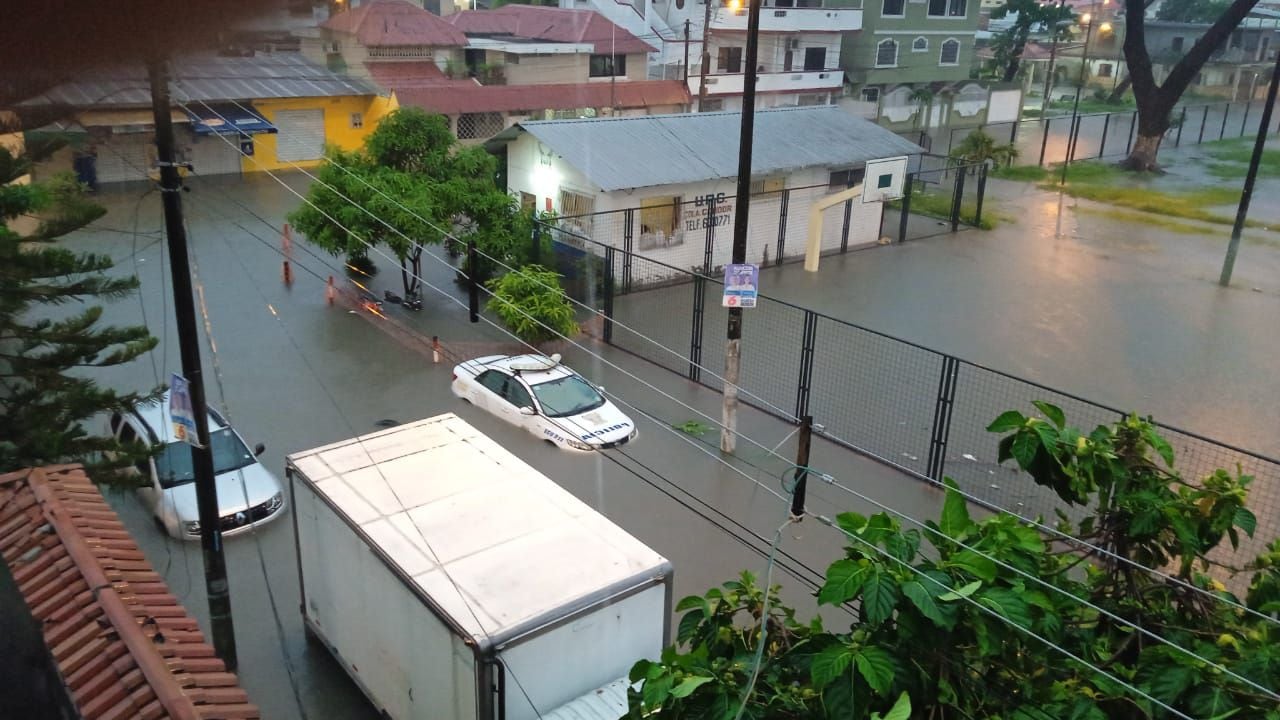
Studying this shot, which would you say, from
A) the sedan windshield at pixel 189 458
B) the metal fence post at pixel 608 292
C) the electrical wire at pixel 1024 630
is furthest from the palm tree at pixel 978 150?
the electrical wire at pixel 1024 630

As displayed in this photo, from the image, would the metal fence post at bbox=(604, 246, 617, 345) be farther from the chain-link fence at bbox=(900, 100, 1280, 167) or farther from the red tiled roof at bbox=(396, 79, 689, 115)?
the chain-link fence at bbox=(900, 100, 1280, 167)

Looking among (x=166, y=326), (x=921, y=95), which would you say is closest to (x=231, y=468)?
(x=166, y=326)

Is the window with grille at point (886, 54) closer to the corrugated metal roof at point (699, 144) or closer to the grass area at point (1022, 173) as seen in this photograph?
the grass area at point (1022, 173)

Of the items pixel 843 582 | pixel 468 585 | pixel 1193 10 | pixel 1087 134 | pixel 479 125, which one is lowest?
pixel 1087 134

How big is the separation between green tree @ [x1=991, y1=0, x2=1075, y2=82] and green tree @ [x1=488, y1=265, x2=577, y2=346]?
37244 millimetres

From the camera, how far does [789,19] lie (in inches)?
1469

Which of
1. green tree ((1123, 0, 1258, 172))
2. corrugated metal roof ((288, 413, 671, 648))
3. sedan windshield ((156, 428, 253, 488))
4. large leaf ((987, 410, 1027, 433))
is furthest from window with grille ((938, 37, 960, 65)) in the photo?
large leaf ((987, 410, 1027, 433))

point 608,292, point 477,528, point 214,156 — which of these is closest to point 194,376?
point 477,528

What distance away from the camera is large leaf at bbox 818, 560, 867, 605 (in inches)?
138

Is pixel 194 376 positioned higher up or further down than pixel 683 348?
higher up

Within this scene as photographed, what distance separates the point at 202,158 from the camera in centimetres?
2788

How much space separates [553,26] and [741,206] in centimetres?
2661

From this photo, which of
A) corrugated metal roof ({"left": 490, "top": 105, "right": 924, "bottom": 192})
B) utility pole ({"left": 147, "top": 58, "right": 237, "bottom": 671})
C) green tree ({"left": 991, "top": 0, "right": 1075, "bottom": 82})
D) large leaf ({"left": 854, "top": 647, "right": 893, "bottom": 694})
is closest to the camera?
large leaf ({"left": 854, "top": 647, "right": 893, "bottom": 694})

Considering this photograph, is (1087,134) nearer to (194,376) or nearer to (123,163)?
(123,163)
